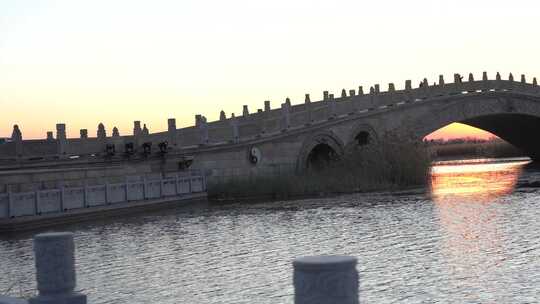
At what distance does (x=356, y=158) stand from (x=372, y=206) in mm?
14723

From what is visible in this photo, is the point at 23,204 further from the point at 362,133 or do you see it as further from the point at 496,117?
the point at 496,117

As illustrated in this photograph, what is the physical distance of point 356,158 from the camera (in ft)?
144

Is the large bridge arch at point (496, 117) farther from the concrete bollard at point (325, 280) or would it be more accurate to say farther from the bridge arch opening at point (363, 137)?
the concrete bollard at point (325, 280)

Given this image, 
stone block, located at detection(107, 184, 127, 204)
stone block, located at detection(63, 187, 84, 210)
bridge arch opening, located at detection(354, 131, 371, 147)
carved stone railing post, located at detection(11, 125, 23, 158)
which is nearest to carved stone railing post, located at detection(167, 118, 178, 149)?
stone block, located at detection(107, 184, 127, 204)

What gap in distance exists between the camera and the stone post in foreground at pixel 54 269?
748 cm

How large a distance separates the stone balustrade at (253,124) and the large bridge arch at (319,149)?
3.53ft

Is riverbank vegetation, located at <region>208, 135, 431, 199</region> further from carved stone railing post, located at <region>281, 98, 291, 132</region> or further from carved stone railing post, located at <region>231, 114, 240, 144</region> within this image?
carved stone railing post, located at <region>281, 98, 291, 132</region>

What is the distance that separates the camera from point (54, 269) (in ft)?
24.6

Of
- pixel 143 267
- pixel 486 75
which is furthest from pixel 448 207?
Result: pixel 486 75

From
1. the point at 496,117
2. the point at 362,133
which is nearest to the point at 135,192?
the point at 362,133

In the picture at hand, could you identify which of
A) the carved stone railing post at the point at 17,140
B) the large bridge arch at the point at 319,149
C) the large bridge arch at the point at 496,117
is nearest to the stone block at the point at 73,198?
the carved stone railing post at the point at 17,140

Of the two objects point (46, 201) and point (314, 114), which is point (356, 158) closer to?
point (314, 114)

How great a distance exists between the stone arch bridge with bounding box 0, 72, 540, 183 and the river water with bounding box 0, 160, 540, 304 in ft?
22.3

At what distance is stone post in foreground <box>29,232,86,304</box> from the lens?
24.6 feet
